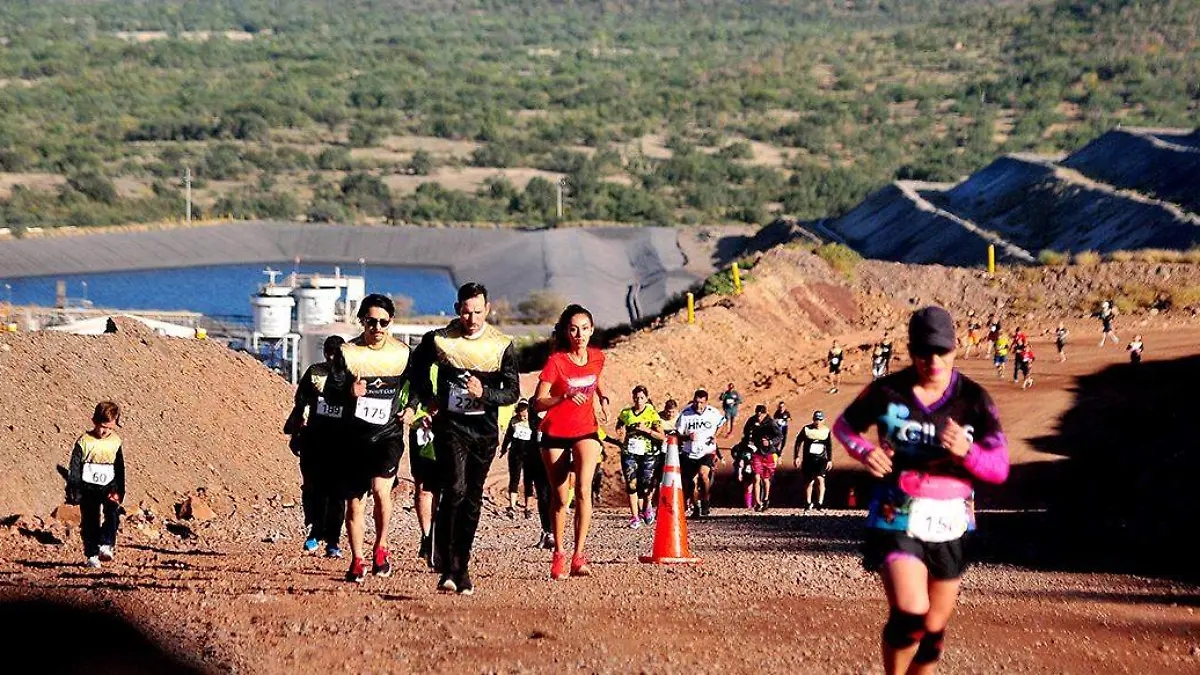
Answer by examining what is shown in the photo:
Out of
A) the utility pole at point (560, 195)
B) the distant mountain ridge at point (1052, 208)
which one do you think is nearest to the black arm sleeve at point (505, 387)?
the distant mountain ridge at point (1052, 208)

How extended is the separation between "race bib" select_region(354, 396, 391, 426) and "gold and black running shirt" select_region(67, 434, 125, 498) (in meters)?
2.49

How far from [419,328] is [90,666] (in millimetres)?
39429

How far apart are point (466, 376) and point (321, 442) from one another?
1.48 m

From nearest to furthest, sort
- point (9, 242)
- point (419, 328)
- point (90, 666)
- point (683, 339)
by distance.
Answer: point (90, 666) → point (683, 339) → point (419, 328) → point (9, 242)

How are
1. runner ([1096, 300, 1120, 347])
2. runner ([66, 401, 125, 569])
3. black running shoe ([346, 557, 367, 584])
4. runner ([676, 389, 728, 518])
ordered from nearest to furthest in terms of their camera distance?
black running shoe ([346, 557, 367, 584])
runner ([66, 401, 125, 569])
runner ([676, 389, 728, 518])
runner ([1096, 300, 1120, 347])

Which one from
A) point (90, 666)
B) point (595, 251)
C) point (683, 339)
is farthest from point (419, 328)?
point (595, 251)

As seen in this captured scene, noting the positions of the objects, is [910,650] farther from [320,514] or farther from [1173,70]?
[1173,70]

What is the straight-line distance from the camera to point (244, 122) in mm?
150250

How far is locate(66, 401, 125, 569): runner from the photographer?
1339cm

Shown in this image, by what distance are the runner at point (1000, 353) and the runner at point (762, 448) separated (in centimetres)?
1389

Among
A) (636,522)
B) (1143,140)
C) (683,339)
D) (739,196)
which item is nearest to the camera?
(636,522)

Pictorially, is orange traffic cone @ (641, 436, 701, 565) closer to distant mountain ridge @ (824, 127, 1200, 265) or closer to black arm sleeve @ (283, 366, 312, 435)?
black arm sleeve @ (283, 366, 312, 435)

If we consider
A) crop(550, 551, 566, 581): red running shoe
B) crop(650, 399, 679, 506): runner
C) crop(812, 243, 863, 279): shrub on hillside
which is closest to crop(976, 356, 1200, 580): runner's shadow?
crop(650, 399, 679, 506): runner

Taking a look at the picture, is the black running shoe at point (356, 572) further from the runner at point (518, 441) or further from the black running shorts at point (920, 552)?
the black running shorts at point (920, 552)
